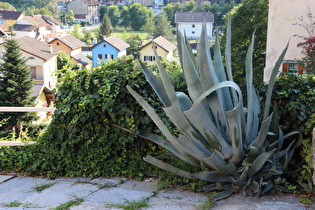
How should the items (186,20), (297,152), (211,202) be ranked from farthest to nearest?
1. (186,20)
2. (297,152)
3. (211,202)

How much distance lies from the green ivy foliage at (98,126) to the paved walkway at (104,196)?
0.45 ft

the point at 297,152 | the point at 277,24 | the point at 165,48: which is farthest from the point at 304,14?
the point at 165,48

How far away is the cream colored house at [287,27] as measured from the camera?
45.9ft

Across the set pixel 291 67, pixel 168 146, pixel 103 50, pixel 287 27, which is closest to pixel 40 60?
pixel 103 50

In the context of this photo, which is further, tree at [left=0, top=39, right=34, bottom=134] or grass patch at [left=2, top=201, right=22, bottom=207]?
tree at [left=0, top=39, right=34, bottom=134]

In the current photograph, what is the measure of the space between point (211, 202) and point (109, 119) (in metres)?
1.32

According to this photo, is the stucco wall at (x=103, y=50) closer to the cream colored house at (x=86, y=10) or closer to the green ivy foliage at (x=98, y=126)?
the green ivy foliage at (x=98, y=126)

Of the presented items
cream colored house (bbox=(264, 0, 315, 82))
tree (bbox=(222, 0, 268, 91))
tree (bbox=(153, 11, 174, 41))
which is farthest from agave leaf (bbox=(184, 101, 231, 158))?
tree (bbox=(153, 11, 174, 41))

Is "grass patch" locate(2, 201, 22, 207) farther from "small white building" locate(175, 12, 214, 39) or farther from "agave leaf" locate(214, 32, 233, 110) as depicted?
"small white building" locate(175, 12, 214, 39)

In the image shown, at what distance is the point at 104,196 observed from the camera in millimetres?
3586

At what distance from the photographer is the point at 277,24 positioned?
14.4 meters

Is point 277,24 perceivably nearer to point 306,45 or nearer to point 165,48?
point 306,45

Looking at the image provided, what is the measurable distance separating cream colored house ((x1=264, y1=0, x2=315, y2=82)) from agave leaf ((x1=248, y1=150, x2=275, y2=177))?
11.0 metres

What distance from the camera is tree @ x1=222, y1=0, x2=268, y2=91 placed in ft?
71.6
